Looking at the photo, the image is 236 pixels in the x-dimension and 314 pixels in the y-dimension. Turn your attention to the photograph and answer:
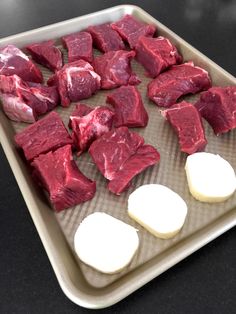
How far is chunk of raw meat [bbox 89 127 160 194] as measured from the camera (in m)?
1.56

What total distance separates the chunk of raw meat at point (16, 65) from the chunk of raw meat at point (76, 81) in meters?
0.13

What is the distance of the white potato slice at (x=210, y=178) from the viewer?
58.9 inches

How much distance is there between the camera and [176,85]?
198cm

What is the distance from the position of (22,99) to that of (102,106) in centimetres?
44

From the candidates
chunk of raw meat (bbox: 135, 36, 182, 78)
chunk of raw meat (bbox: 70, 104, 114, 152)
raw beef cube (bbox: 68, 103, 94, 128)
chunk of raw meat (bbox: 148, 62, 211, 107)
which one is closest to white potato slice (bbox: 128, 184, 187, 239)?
chunk of raw meat (bbox: 70, 104, 114, 152)

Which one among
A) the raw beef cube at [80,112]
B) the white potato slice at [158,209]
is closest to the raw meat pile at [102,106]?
the raw beef cube at [80,112]

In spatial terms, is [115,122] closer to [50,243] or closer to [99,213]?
[99,213]

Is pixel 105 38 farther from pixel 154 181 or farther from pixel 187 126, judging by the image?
pixel 154 181

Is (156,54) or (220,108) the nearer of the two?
(220,108)

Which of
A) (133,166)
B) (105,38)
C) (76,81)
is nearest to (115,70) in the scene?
(76,81)

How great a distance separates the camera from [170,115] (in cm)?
182

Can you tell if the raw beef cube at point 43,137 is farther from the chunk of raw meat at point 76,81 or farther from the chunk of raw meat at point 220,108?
the chunk of raw meat at point 220,108

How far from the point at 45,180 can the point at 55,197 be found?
10cm

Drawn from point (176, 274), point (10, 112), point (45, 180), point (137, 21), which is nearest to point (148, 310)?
point (176, 274)
